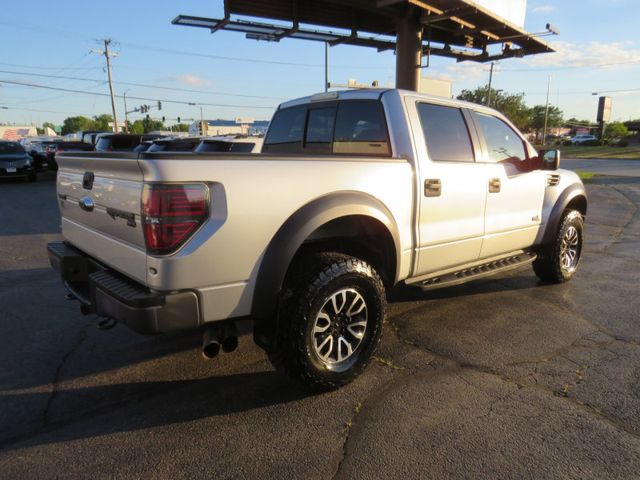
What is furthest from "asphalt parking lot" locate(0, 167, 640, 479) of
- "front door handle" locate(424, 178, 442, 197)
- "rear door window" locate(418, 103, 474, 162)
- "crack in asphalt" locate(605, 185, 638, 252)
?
"crack in asphalt" locate(605, 185, 638, 252)

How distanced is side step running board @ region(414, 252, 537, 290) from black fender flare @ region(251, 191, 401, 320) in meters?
1.23

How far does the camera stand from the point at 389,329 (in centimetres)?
425

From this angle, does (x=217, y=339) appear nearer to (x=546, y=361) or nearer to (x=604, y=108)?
(x=546, y=361)

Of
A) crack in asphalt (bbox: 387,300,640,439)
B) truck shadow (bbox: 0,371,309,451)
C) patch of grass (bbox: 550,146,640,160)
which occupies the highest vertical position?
truck shadow (bbox: 0,371,309,451)

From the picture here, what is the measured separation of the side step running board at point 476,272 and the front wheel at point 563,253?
1.31ft

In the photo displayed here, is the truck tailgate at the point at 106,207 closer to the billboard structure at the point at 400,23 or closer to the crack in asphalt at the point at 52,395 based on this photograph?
the crack in asphalt at the point at 52,395

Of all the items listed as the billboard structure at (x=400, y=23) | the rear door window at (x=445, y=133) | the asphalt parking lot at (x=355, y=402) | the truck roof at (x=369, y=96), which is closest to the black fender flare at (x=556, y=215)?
the asphalt parking lot at (x=355, y=402)

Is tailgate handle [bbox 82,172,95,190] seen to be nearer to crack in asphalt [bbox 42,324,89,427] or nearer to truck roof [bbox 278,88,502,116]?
crack in asphalt [bbox 42,324,89,427]

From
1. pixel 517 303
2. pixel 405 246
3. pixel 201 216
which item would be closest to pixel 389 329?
pixel 405 246

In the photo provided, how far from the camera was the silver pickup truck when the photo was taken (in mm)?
2518

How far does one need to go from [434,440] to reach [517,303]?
2.70 meters

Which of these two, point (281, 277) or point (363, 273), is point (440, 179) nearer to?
point (363, 273)

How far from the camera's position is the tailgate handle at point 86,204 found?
3166mm

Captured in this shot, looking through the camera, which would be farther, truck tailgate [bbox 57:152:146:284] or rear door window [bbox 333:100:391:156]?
rear door window [bbox 333:100:391:156]
